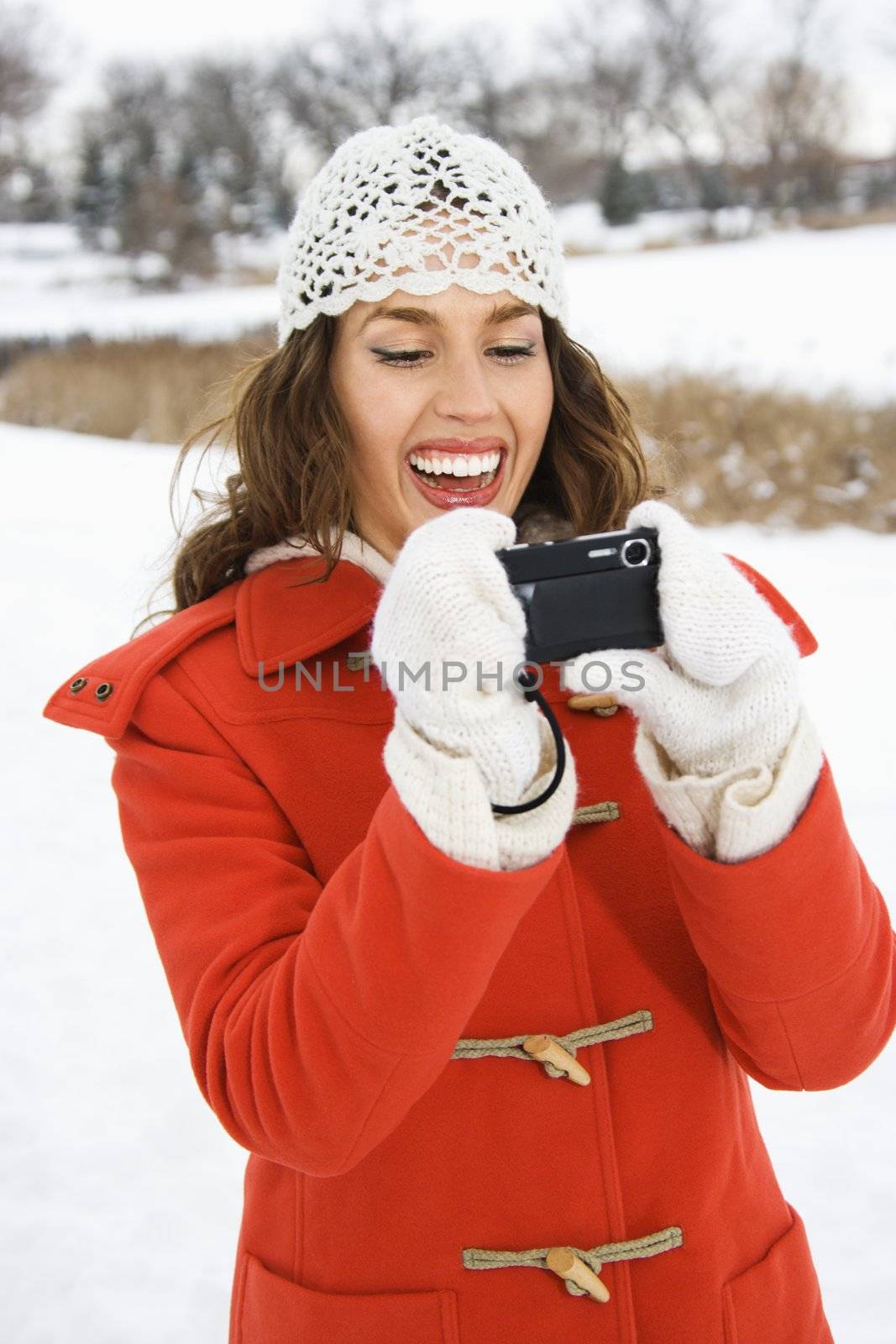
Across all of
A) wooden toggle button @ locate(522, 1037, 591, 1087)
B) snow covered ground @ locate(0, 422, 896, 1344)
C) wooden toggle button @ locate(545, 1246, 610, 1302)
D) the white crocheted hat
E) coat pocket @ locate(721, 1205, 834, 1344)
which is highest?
the white crocheted hat

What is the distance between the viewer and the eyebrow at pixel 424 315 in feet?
4.21

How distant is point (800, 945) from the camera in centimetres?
101

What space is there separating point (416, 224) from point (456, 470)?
257 millimetres

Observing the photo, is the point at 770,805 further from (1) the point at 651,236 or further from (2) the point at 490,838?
(1) the point at 651,236

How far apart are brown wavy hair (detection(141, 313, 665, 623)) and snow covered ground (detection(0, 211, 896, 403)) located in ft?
1.46

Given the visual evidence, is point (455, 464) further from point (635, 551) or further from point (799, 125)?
point (799, 125)

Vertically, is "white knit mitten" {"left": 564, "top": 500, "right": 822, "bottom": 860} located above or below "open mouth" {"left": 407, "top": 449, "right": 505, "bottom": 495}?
below

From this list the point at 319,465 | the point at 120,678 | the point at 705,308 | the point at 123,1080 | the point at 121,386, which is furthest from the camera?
the point at 705,308

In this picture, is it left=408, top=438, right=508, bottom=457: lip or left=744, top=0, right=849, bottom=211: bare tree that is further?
left=744, top=0, right=849, bottom=211: bare tree

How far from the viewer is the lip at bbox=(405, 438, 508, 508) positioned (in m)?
1.31

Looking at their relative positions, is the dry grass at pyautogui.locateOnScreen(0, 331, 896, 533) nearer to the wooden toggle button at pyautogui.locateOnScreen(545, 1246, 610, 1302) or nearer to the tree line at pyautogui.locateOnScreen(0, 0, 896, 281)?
the wooden toggle button at pyautogui.locateOnScreen(545, 1246, 610, 1302)

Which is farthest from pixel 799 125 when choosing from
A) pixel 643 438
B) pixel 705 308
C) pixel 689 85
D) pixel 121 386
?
pixel 643 438

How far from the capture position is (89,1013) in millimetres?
3186

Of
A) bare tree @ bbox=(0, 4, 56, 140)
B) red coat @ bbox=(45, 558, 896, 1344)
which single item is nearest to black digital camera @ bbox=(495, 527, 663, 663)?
red coat @ bbox=(45, 558, 896, 1344)
